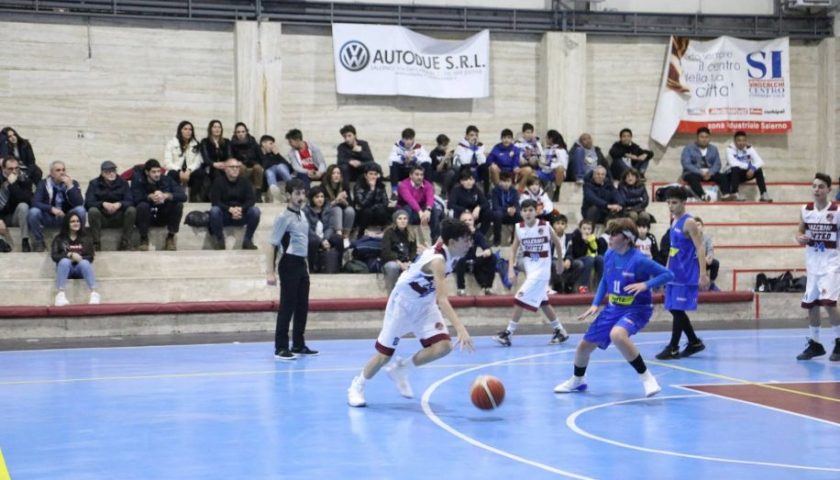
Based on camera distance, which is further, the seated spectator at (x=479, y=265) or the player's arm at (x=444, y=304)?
the seated spectator at (x=479, y=265)

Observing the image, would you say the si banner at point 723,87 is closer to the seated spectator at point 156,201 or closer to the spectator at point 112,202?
the seated spectator at point 156,201

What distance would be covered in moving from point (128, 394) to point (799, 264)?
568 inches

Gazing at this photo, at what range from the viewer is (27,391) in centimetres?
1116

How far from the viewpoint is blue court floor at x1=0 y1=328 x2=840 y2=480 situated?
25.1 feet

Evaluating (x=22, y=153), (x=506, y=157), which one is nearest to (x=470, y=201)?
(x=506, y=157)

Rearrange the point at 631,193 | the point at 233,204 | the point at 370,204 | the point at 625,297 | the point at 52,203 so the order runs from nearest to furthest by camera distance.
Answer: the point at 625,297, the point at 52,203, the point at 233,204, the point at 370,204, the point at 631,193

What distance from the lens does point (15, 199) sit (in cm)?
1800

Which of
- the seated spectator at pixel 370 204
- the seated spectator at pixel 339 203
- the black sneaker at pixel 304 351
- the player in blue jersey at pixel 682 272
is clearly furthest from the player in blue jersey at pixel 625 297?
the seated spectator at pixel 370 204

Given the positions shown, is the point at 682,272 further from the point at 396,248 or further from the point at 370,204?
the point at 370,204

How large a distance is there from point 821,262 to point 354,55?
11.9 meters

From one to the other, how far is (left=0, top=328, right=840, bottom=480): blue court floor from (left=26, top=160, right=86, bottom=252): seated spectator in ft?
12.5

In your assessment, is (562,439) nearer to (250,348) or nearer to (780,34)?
(250,348)

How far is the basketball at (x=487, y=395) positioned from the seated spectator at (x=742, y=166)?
1518cm

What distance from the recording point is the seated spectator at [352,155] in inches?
810
